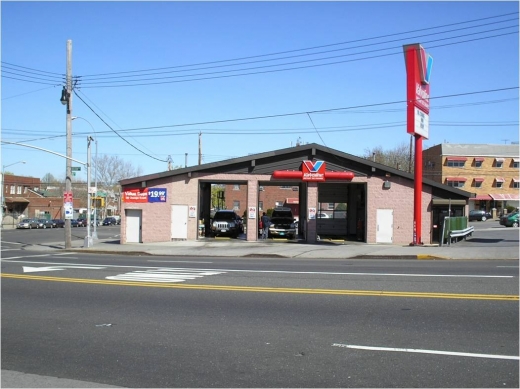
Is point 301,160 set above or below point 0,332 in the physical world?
above

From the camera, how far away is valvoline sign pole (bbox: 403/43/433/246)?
26078 mm

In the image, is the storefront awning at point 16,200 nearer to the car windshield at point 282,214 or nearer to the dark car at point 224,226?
the dark car at point 224,226

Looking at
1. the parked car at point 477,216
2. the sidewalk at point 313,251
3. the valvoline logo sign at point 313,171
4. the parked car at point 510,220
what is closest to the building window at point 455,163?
the parked car at point 477,216

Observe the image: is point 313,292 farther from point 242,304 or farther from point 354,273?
point 354,273

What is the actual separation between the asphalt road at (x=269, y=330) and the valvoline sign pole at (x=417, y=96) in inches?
519

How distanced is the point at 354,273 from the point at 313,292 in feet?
12.3

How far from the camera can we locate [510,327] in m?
8.12

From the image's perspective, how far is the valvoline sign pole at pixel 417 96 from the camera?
85.6ft

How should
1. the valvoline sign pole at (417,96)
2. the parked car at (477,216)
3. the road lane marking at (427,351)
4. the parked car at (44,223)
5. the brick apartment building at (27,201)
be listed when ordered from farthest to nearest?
the brick apartment building at (27,201)
the parked car at (44,223)
the parked car at (477,216)
the valvoline sign pole at (417,96)
the road lane marking at (427,351)

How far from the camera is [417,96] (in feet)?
86.2

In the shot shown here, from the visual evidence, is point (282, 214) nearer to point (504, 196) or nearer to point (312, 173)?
point (312, 173)

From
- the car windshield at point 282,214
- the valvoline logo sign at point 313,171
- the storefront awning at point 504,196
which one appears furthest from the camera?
the storefront awning at point 504,196

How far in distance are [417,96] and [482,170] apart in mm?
50947

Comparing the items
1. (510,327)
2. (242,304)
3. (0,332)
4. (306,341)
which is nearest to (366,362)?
(306,341)
